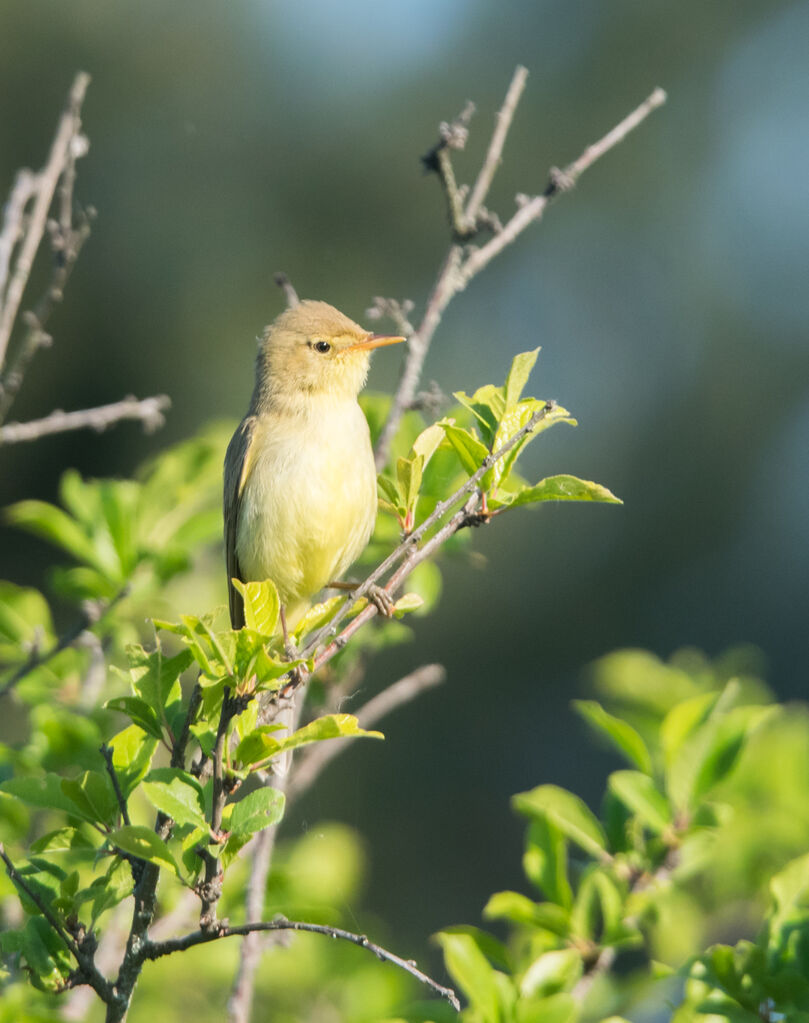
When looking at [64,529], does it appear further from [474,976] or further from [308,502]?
[474,976]

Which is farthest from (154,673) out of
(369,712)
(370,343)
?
(370,343)

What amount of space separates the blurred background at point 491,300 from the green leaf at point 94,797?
9.84m

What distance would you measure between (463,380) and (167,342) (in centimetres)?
383

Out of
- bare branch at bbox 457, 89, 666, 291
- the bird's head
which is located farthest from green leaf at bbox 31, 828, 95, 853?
the bird's head

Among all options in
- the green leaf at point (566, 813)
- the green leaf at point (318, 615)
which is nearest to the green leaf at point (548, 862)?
the green leaf at point (566, 813)

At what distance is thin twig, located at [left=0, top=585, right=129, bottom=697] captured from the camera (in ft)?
9.47

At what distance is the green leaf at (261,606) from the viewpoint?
84.3 inches

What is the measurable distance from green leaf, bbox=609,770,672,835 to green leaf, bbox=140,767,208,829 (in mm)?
1260

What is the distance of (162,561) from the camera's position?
3.63 metres

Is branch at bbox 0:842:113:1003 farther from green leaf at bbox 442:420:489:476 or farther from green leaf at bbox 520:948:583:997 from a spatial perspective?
green leaf at bbox 442:420:489:476

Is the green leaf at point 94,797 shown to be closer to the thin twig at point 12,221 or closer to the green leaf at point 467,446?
the green leaf at point 467,446

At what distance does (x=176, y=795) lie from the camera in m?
2.04

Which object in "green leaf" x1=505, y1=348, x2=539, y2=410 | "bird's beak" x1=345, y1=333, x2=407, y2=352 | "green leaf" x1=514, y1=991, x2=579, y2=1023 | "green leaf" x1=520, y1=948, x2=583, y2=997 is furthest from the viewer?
"bird's beak" x1=345, y1=333, x2=407, y2=352

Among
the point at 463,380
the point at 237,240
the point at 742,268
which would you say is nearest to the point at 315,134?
the point at 237,240
